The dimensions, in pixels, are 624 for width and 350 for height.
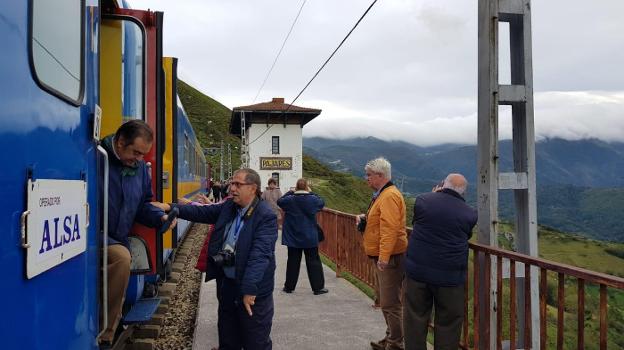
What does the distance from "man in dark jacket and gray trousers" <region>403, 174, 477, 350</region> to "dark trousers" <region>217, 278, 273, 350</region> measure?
128 centimetres

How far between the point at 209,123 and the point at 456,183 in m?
106

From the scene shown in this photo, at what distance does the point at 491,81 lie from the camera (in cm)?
454

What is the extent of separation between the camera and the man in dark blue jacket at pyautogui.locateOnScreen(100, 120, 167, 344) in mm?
3307

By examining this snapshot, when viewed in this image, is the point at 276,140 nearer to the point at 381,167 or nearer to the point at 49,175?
the point at 381,167

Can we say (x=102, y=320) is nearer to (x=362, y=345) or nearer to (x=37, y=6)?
(x=37, y=6)

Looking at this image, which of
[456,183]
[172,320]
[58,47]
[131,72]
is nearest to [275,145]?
[172,320]

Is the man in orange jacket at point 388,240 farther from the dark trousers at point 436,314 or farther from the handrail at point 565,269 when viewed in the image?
the handrail at point 565,269

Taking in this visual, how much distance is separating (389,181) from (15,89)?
3.80 m

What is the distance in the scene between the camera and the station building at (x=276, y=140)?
1738 inches

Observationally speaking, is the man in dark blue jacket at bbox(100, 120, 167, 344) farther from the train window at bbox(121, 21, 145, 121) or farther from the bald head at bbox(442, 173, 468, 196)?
the bald head at bbox(442, 173, 468, 196)

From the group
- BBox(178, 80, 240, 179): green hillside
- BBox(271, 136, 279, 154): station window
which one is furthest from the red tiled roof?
BBox(178, 80, 240, 179): green hillside

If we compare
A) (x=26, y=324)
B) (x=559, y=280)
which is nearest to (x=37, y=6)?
(x=26, y=324)

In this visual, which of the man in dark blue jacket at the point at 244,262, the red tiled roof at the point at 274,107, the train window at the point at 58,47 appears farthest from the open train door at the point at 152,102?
the red tiled roof at the point at 274,107

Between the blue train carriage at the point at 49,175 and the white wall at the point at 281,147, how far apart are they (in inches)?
1632
